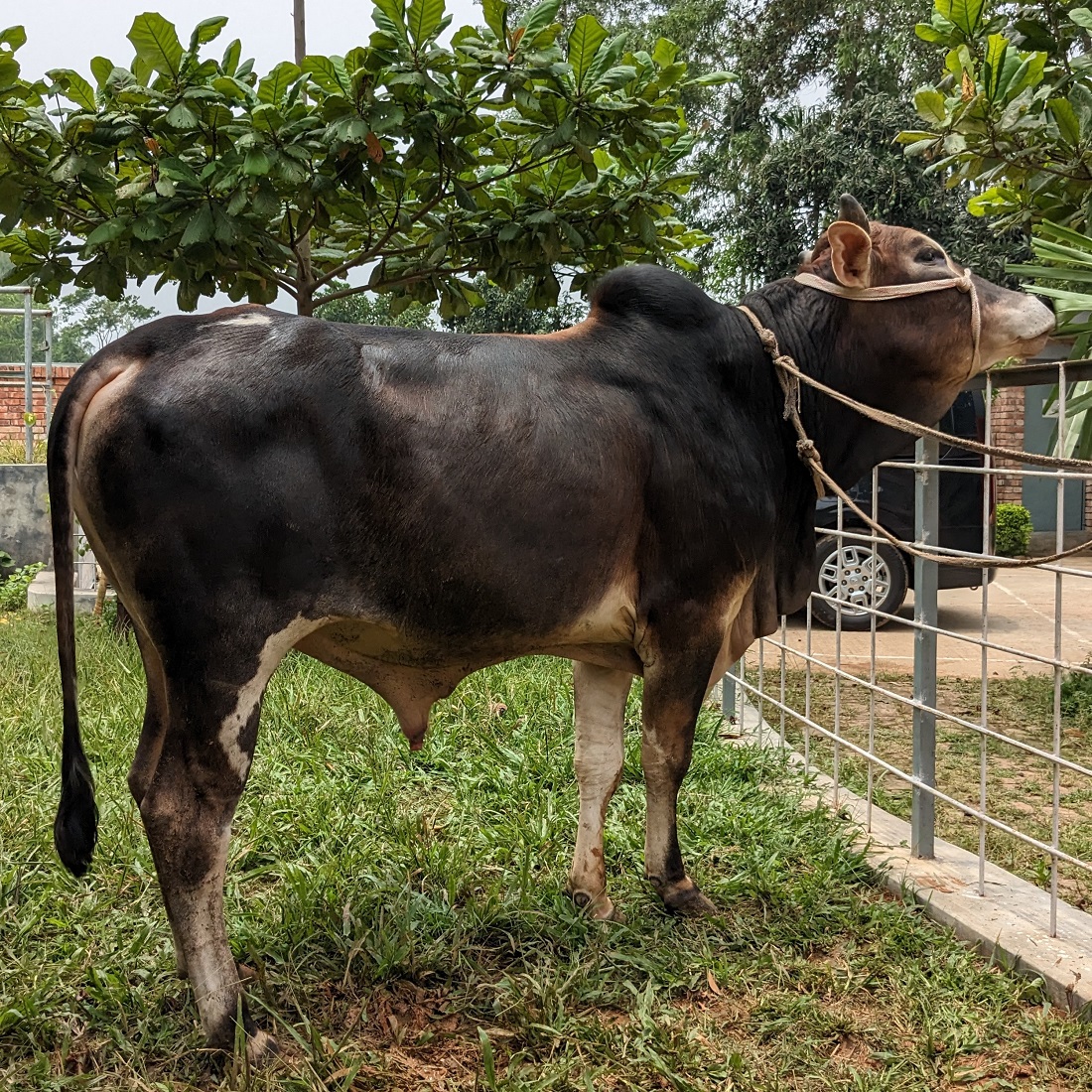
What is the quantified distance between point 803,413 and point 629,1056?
191 centimetres

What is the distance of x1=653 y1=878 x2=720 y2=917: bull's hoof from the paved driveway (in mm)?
3659

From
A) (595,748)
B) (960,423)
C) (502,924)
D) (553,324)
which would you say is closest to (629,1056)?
(502,924)

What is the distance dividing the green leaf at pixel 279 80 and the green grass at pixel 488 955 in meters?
2.69

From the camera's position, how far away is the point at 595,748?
345 cm

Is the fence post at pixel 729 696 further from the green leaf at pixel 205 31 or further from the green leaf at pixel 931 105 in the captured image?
the green leaf at pixel 205 31

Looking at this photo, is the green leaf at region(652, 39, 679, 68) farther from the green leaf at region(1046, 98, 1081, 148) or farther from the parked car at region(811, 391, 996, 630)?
the parked car at region(811, 391, 996, 630)

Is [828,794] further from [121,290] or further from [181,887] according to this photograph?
[121,290]

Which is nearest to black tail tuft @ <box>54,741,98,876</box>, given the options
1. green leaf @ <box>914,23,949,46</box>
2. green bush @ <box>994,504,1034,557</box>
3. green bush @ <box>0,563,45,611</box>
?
green leaf @ <box>914,23,949,46</box>

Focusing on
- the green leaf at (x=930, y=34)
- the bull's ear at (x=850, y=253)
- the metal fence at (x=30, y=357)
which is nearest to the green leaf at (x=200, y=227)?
the bull's ear at (x=850, y=253)

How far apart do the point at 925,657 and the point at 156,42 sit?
12.2ft

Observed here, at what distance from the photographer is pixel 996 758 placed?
18.2 ft

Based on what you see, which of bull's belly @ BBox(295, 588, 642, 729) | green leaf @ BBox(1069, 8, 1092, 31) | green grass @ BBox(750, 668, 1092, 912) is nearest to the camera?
bull's belly @ BBox(295, 588, 642, 729)

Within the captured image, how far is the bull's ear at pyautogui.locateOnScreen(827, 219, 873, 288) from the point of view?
326 cm

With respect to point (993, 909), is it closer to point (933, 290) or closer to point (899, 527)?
point (933, 290)
